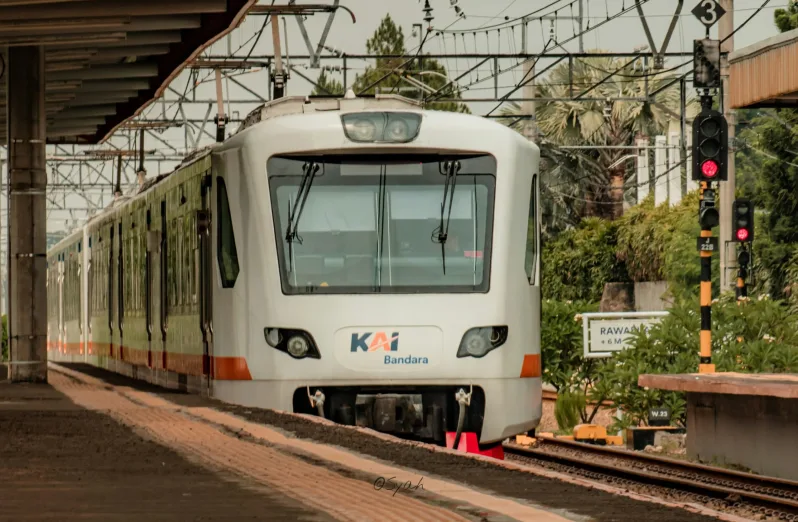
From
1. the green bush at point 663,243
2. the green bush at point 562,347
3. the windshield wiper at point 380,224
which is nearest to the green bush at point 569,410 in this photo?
the green bush at point 562,347

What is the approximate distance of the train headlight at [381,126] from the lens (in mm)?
14398

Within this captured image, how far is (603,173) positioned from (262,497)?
62.7 meters

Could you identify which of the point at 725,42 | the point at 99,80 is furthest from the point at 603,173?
the point at 99,80

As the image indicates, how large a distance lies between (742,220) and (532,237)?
1809 centimetres

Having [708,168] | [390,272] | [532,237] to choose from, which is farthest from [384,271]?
[708,168]

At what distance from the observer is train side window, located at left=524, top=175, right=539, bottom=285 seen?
14578 mm

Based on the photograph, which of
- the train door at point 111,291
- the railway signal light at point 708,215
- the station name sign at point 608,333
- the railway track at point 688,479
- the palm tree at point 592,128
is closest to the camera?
the railway track at point 688,479

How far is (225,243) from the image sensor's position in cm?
1493

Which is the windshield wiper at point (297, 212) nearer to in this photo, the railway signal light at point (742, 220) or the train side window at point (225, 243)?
the train side window at point (225, 243)

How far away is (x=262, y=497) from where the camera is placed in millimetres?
8391

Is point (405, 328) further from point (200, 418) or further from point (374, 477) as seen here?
point (374, 477)

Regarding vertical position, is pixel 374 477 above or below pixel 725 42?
below

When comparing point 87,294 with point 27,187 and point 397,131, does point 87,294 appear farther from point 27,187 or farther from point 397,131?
point 397,131

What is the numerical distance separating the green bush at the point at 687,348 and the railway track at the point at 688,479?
11.2 ft
